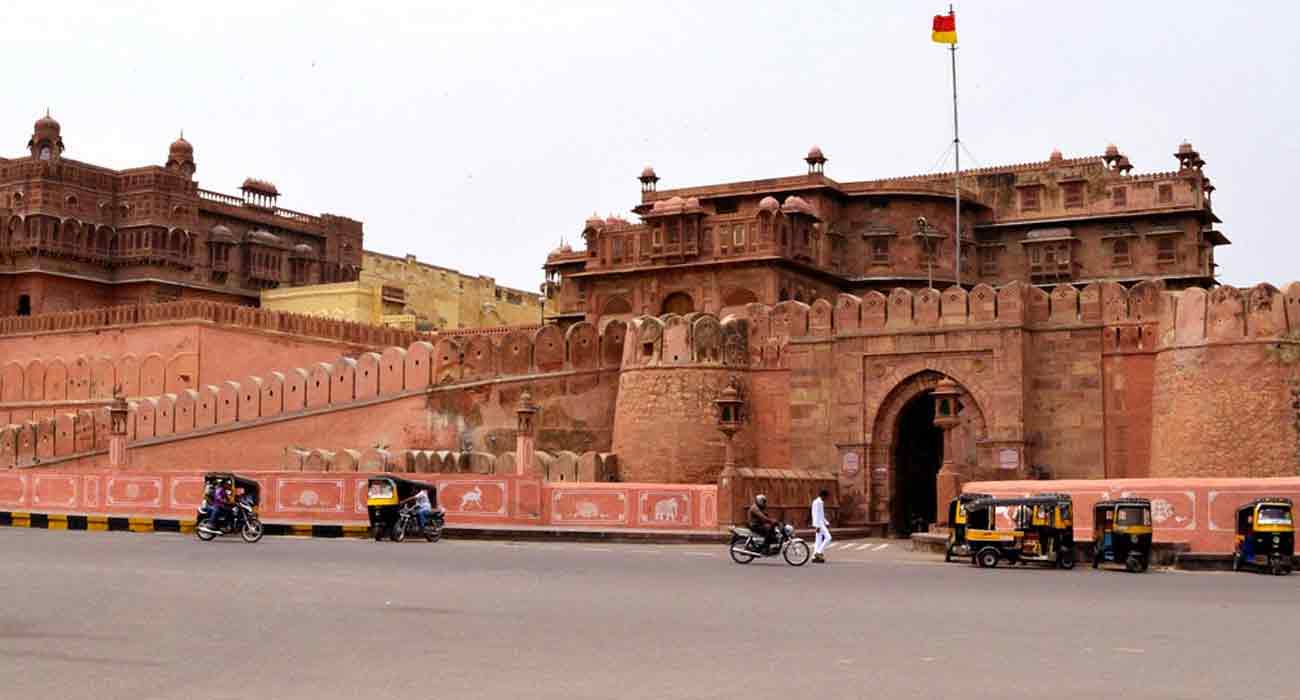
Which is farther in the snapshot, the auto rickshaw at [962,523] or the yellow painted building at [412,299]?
the yellow painted building at [412,299]

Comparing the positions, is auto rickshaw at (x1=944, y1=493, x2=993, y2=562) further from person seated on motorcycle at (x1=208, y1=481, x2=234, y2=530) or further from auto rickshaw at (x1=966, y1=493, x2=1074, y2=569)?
person seated on motorcycle at (x1=208, y1=481, x2=234, y2=530)

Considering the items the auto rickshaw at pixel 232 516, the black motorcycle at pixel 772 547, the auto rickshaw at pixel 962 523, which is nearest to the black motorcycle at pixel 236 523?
the auto rickshaw at pixel 232 516

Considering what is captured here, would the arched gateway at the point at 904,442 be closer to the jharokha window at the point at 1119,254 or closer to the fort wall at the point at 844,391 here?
the fort wall at the point at 844,391

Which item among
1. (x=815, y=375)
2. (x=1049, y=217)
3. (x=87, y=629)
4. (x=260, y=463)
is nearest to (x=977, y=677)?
(x=87, y=629)

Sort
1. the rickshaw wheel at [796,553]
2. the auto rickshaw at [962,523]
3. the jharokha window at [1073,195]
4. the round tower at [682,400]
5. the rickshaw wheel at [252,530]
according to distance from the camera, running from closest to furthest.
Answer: the rickshaw wheel at [796,553] < the auto rickshaw at [962,523] < the rickshaw wheel at [252,530] < the round tower at [682,400] < the jharokha window at [1073,195]

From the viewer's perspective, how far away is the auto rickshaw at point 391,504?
2464 cm

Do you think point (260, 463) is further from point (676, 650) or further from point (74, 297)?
point (676, 650)

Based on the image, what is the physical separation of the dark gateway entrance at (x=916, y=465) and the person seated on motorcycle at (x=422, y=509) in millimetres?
9826

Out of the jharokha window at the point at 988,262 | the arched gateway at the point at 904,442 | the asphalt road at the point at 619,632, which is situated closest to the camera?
the asphalt road at the point at 619,632

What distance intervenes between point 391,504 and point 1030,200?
3041 centimetres

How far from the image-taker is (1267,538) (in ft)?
62.6

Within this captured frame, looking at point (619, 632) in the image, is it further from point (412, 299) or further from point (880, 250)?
point (412, 299)

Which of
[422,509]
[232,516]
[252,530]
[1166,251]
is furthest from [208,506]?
[1166,251]

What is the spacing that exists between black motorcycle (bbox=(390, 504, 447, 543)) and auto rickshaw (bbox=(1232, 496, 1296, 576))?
11.9 m
